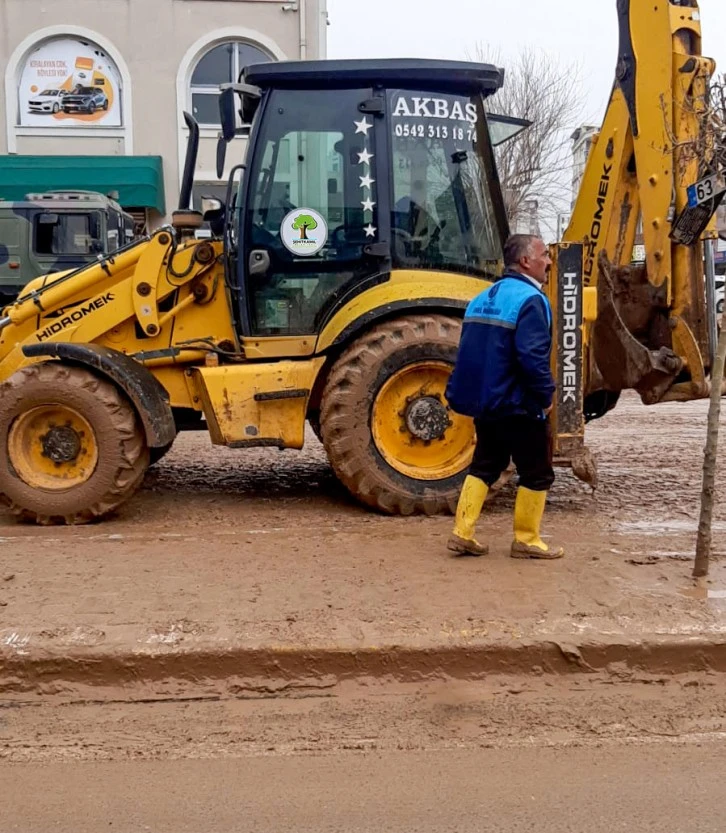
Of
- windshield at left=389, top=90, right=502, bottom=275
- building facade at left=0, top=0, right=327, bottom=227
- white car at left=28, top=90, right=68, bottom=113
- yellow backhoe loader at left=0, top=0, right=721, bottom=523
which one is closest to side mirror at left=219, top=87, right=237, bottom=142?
yellow backhoe loader at left=0, top=0, right=721, bottom=523

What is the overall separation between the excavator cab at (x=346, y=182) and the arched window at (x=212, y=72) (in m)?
14.6

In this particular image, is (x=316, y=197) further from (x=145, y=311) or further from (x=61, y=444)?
(x=61, y=444)

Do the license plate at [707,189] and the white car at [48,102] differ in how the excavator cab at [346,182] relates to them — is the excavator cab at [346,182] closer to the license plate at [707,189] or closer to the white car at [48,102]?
the license plate at [707,189]

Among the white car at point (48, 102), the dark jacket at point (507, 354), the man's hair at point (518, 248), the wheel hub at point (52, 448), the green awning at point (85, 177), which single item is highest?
the white car at point (48, 102)

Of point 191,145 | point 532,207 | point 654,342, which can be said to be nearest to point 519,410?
point 654,342

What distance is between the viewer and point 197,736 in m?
3.57

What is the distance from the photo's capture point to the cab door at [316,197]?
19.8 ft

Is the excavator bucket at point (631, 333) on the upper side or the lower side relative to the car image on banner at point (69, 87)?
lower

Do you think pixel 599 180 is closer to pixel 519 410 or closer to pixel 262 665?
pixel 519 410

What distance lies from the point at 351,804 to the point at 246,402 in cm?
335

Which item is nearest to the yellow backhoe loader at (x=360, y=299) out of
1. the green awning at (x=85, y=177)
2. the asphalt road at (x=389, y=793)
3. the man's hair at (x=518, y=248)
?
the man's hair at (x=518, y=248)

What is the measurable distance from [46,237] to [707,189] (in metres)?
12.0

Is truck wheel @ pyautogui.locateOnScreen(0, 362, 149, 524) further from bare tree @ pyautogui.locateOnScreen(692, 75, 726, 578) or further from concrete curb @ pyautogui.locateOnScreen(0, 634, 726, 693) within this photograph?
bare tree @ pyautogui.locateOnScreen(692, 75, 726, 578)

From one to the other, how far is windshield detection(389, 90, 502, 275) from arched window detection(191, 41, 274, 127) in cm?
1480
